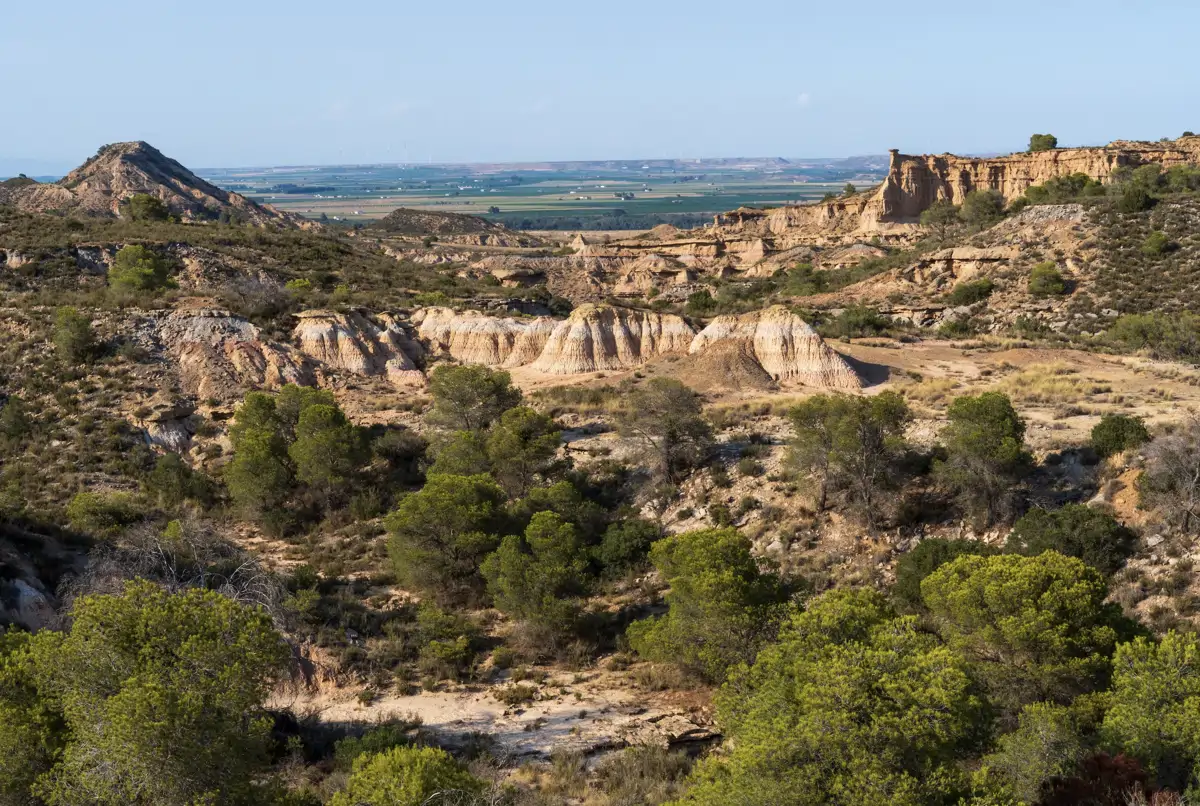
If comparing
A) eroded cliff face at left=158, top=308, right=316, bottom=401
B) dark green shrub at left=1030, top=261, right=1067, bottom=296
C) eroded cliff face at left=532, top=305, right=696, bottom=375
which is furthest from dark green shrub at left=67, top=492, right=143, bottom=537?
dark green shrub at left=1030, top=261, right=1067, bottom=296

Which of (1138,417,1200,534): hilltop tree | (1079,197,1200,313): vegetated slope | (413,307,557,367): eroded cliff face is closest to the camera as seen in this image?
(1138,417,1200,534): hilltop tree

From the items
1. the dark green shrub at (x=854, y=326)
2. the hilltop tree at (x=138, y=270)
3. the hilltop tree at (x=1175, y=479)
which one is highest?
the hilltop tree at (x=138, y=270)

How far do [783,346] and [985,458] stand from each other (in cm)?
1201

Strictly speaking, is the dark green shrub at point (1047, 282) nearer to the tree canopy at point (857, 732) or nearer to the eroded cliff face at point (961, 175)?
the eroded cliff face at point (961, 175)

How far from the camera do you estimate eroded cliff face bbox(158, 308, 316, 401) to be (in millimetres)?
34562

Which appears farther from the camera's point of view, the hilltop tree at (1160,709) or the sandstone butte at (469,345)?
the sandstone butte at (469,345)

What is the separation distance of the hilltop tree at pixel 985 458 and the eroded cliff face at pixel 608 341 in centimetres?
1417

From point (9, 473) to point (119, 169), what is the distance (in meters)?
84.6

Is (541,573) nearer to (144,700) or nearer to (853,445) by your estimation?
(853,445)

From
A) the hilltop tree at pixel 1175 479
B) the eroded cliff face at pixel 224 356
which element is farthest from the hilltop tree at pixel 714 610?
the eroded cliff face at pixel 224 356

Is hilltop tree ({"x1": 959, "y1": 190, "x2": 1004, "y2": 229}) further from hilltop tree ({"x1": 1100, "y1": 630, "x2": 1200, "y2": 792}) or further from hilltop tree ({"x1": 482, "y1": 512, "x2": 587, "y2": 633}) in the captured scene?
hilltop tree ({"x1": 1100, "y1": 630, "x2": 1200, "y2": 792})

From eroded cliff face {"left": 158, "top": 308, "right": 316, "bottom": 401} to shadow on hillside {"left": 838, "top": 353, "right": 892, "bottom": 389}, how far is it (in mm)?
20322

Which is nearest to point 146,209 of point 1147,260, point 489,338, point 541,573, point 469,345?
point 469,345

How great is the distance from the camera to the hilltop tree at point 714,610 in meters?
18.4
